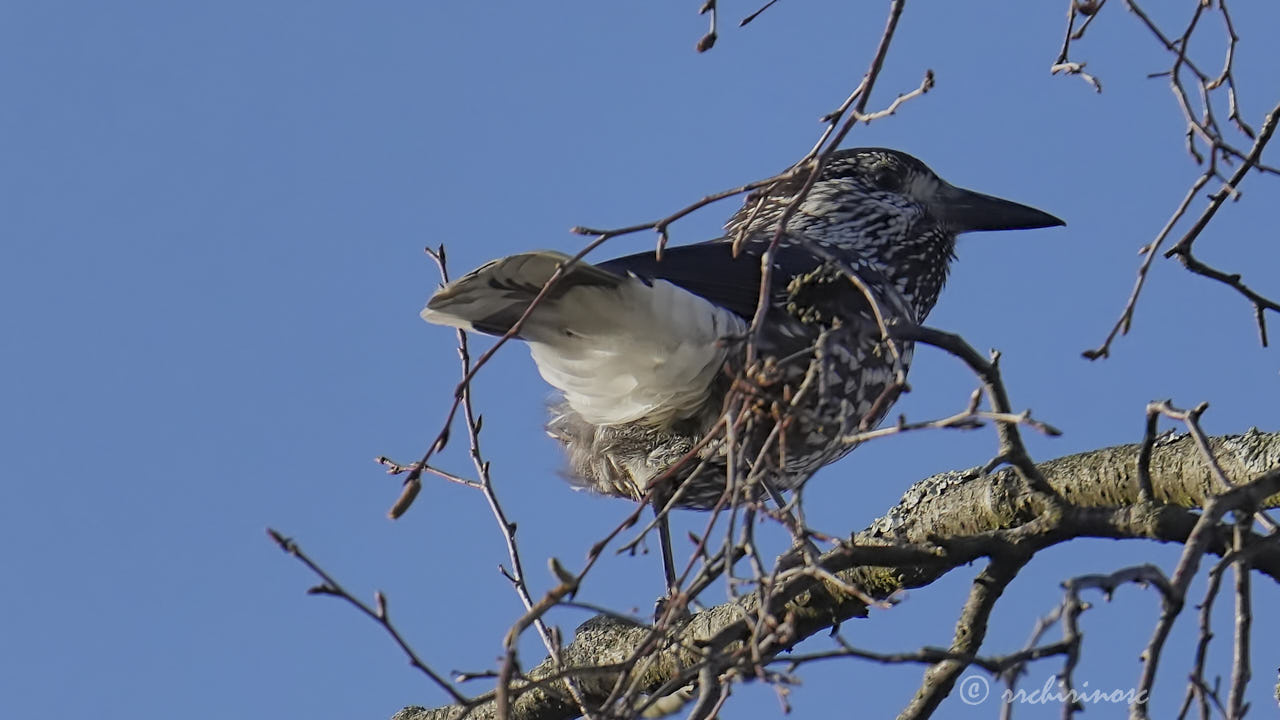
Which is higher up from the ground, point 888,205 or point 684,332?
point 888,205

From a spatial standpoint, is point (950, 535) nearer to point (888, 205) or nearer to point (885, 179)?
point (888, 205)

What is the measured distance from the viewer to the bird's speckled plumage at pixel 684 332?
3.59m

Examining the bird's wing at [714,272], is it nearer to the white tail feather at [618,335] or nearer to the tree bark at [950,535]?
the white tail feather at [618,335]

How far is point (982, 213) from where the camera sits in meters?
5.50

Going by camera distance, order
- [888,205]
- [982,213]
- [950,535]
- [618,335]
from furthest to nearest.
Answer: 1. [982,213]
2. [888,205]
3. [618,335]
4. [950,535]

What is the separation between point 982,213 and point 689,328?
6.35 feet

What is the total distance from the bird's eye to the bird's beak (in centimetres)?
18

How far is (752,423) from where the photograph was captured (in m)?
2.53

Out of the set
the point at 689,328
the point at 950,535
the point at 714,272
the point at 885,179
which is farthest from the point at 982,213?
the point at 950,535

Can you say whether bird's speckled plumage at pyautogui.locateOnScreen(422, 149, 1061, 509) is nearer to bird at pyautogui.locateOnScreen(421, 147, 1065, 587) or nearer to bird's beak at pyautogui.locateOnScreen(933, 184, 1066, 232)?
bird at pyautogui.locateOnScreen(421, 147, 1065, 587)

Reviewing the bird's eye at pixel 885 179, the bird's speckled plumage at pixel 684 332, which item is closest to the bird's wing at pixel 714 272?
the bird's speckled plumage at pixel 684 332

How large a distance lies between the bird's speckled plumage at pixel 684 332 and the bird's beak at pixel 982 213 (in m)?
A: 0.34

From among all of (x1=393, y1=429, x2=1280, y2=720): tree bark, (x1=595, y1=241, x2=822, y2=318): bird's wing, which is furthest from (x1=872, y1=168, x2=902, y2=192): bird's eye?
(x1=393, y1=429, x2=1280, y2=720): tree bark

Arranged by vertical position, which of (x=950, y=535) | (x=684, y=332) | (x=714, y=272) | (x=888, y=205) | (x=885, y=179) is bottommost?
(x=950, y=535)
